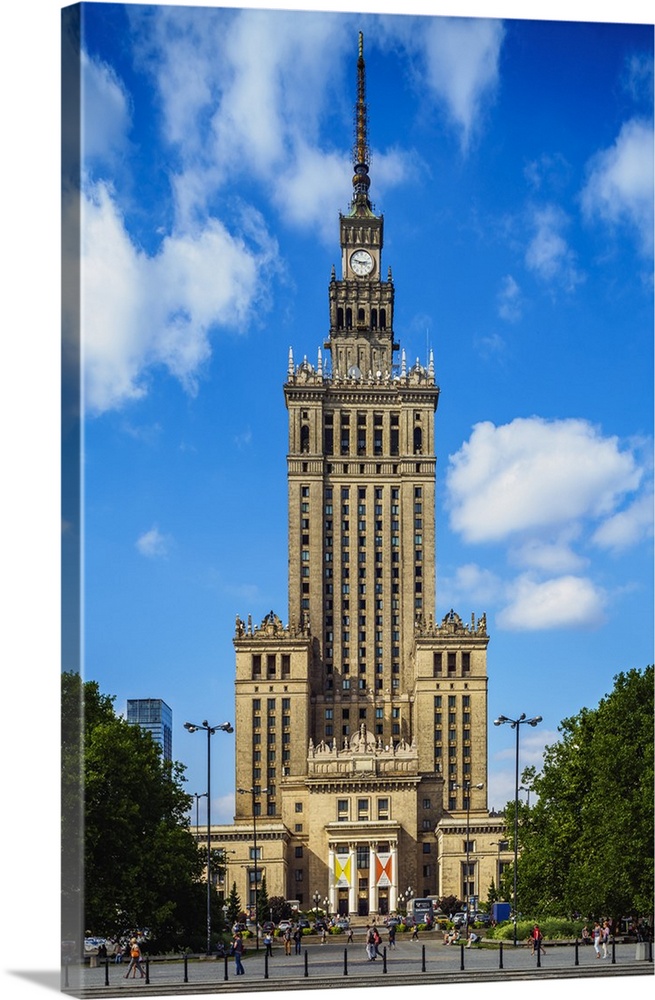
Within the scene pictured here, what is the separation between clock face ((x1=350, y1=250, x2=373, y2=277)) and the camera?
109 metres

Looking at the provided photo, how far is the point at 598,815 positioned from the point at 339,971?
12.9 metres

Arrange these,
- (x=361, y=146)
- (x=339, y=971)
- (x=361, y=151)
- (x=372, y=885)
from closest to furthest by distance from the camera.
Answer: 1. (x=339, y=971)
2. (x=361, y=146)
3. (x=361, y=151)
4. (x=372, y=885)

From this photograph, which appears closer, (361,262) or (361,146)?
(361,146)

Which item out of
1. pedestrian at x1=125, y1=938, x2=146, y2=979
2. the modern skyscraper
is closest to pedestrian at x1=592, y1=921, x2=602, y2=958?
pedestrian at x1=125, y1=938, x2=146, y2=979

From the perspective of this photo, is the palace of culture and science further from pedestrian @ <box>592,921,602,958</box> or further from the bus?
pedestrian @ <box>592,921,602,958</box>

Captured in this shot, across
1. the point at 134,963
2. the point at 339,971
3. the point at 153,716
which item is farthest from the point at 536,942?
the point at 153,716

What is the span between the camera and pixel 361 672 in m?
110

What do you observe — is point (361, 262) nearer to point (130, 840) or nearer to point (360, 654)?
point (360, 654)

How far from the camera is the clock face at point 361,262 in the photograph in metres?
109

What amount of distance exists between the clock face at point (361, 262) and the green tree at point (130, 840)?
63764mm

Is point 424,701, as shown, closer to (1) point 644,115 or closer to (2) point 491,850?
(2) point 491,850

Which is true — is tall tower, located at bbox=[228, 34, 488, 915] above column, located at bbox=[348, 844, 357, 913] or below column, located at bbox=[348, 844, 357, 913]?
above

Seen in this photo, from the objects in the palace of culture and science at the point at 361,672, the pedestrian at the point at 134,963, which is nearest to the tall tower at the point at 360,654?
the palace of culture and science at the point at 361,672

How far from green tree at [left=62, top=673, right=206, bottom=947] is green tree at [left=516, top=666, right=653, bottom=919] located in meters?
12.4
